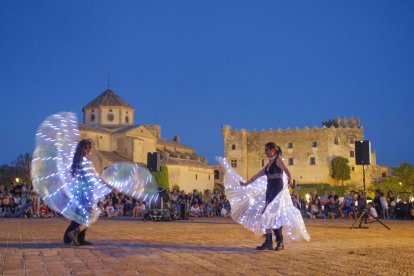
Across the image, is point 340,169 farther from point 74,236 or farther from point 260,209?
point 74,236

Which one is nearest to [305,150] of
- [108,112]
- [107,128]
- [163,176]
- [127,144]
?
[163,176]

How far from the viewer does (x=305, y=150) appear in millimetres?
81438

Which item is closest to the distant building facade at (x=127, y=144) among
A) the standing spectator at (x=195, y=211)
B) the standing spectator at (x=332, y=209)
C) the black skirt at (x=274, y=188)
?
the standing spectator at (x=195, y=211)

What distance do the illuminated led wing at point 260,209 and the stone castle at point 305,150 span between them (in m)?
72.4

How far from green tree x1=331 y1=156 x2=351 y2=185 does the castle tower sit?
34445 millimetres

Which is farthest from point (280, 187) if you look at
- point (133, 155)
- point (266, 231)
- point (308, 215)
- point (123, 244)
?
point (133, 155)

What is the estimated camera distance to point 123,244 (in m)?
8.74

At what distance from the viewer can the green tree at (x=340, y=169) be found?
77.4m

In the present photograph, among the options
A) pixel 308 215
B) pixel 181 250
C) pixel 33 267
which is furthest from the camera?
pixel 308 215

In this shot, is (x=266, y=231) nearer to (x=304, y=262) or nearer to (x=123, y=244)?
(x=304, y=262)

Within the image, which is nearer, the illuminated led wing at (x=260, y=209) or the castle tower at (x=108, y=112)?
the illuminated led wing at (x=260, y=209)

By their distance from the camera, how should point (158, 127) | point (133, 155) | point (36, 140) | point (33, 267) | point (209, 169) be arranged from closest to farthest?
point (33, 267)
point (36, 140)
point (133, 155)
point (209, 169)
point (158, 127)

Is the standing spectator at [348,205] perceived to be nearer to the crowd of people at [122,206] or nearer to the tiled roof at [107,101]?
the crowd of people at [122,206]

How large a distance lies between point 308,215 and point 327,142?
5895 centimetres
